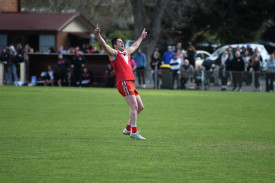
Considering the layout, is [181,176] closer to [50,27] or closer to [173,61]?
[173,61]

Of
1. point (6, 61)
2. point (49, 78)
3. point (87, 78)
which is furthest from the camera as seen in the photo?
point (6, 61)

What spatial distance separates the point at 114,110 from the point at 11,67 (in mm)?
15959

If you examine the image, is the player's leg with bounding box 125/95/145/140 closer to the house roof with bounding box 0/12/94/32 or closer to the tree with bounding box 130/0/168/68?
the house roof with bounding box 0/12/94/32

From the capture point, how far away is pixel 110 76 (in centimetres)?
2991

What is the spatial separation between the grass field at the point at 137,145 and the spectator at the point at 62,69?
12269 mm

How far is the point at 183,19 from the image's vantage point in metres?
44.7

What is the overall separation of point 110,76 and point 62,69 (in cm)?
261

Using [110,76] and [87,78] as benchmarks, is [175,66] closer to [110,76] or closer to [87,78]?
[110,76]

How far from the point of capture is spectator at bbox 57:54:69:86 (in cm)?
3036

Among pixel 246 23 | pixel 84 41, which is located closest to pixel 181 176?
pixel 84 41

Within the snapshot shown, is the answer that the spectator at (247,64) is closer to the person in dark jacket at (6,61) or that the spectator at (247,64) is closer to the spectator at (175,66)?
the spectator at (175,66)

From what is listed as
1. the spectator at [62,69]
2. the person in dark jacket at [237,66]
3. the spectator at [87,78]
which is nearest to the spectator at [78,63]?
the spectator at [87,78]

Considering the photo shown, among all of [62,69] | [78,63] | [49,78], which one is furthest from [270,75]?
[49,78]

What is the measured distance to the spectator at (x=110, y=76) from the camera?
1172 inches
